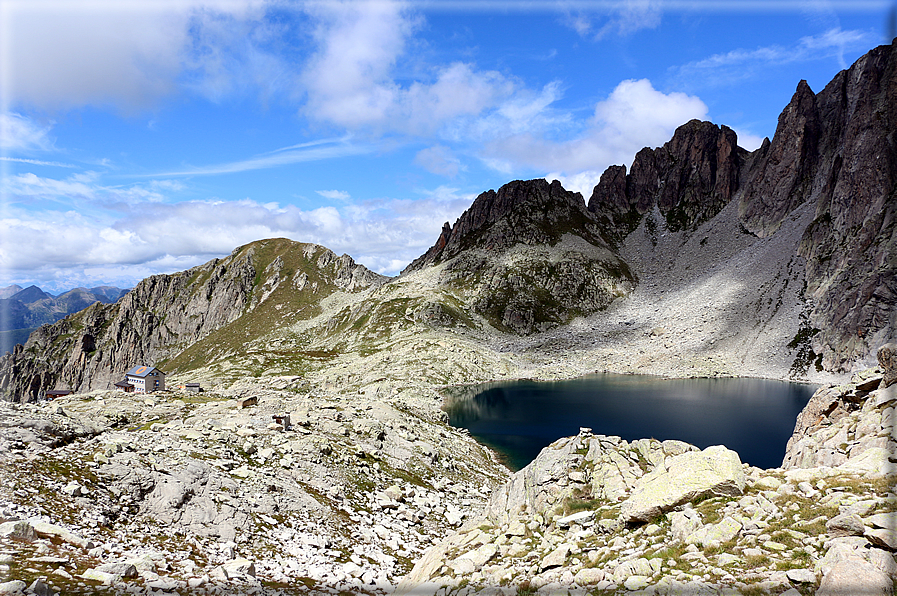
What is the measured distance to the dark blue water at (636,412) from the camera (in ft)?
222

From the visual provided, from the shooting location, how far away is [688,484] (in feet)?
53.3

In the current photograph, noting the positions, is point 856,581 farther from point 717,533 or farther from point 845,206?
point 845,206

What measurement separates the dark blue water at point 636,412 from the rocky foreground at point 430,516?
34.4m

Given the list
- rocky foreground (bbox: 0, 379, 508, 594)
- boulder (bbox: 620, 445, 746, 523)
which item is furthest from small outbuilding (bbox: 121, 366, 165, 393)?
boulder (bbox: 620, 445, 746, 523)

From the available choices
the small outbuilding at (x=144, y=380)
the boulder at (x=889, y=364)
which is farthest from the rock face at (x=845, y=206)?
the small outbuilding at (x=144, y=380)

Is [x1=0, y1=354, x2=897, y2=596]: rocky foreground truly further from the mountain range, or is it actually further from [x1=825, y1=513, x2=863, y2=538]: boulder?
the mountain range

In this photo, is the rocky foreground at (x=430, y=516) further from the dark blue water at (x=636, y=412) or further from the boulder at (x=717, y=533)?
the dark blue water at (x=636, y=412)

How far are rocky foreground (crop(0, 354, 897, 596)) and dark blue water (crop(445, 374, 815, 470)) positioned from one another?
34.4m

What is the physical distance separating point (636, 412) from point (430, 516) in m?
68.8

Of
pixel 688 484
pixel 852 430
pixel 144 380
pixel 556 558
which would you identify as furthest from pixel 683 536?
pixel 144 380

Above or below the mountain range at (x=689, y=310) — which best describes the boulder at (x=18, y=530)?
below

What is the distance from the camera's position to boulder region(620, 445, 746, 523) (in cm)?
1564

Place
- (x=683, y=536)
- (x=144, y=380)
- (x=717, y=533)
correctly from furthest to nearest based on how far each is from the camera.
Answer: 1. (x=144, y=380)
2. (x=683, y=536)
3. (x=717, y=533)

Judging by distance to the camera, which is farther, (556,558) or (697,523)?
(556,558)
